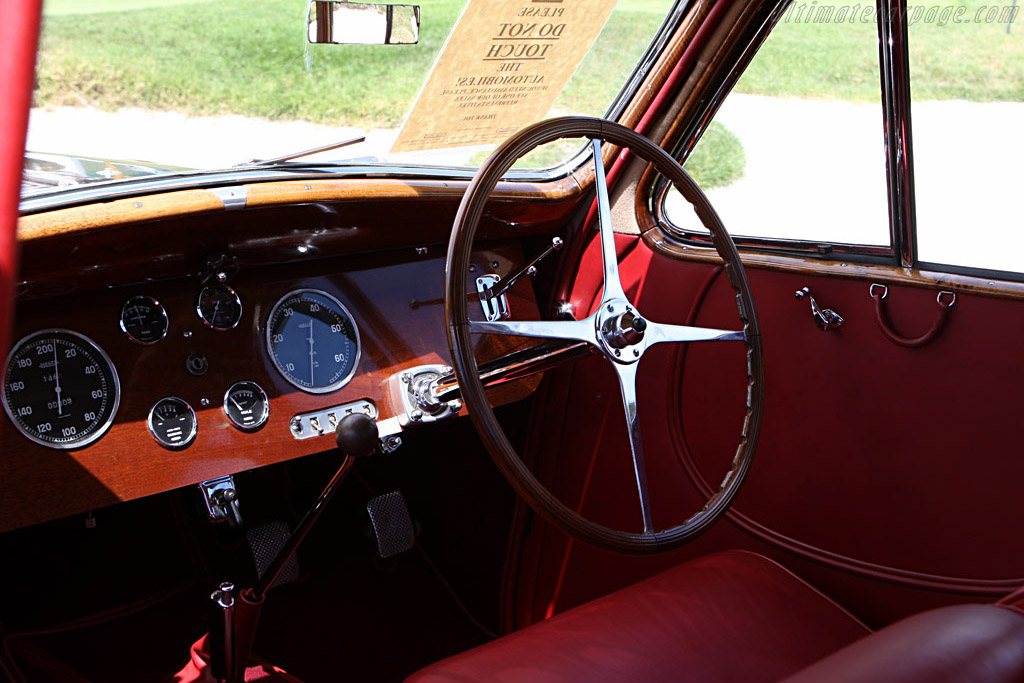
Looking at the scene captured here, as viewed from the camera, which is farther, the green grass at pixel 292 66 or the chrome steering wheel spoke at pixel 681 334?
the green grass at pixel 292 66

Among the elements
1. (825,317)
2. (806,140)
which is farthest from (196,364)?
(806,140)

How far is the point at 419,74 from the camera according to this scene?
1691 millimetres

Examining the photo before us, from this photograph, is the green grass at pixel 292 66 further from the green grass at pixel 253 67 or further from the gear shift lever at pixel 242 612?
the gear shift lever at pixel 242 612

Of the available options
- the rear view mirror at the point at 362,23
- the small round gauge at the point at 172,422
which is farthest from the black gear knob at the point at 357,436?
the rear view mirror at the point at 362,23

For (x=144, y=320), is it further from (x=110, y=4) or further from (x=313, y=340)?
(x=110, y=4)

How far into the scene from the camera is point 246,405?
173 cm

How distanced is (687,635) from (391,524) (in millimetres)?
1022

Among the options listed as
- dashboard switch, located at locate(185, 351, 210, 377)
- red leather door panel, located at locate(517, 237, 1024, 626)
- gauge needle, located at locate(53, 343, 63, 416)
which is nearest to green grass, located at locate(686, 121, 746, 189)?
red leather door panel, located at locate(517, 237, 1024, 626)

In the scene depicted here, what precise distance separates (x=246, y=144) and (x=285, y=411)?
0.57 meters

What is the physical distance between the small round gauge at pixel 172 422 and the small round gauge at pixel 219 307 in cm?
17

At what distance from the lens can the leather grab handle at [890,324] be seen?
1534mm

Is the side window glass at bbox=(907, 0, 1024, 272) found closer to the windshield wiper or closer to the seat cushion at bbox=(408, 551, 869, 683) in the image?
the seat cushion at bbox=(408, 551, 869, 683)

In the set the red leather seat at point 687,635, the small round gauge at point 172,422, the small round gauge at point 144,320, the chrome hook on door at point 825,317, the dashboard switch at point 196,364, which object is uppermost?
the chrome hook on door at point 825,317

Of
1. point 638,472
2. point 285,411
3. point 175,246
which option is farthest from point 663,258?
point 175,246
